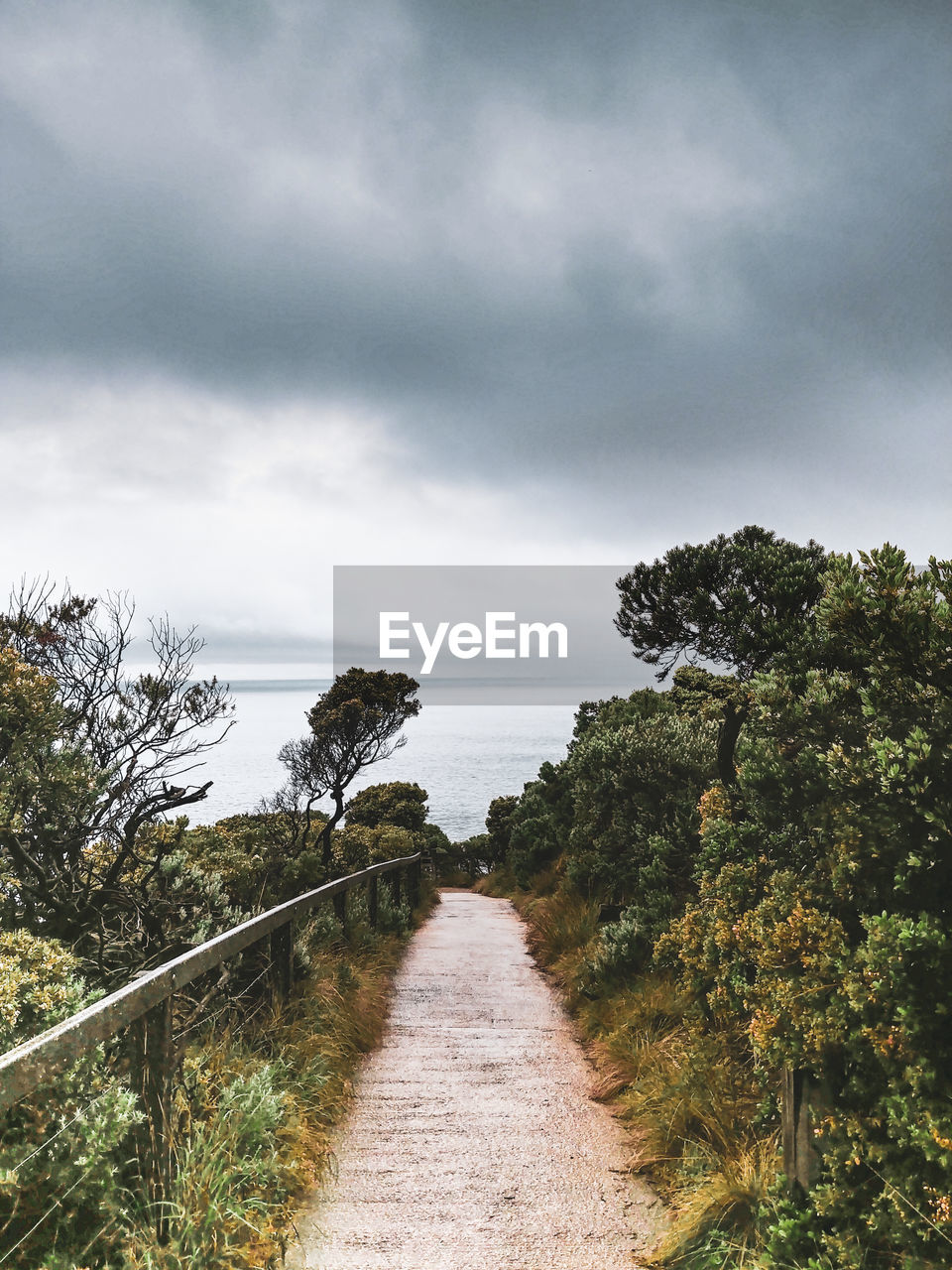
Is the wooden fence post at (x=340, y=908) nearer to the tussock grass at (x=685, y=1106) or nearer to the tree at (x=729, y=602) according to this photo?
the tussock grass at (x=685, y=1106)

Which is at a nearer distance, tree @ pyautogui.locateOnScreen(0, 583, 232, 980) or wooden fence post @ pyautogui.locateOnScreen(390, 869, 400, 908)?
tree @ pyautogui.locateOnScreen(0, 583, 232, 980)

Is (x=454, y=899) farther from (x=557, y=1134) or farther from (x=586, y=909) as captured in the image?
(x=557, y=1134)

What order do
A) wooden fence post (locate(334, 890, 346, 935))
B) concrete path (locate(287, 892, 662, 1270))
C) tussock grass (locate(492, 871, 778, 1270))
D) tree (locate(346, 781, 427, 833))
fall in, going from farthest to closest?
tree (locate(346, 781, 427, 833)) → wooden fence post (locate(334, 890, 346, 935)) → concrete path (locate(287, 892, 662, 1270)) → tussock grass (locate(492, 871, 778, 1270))

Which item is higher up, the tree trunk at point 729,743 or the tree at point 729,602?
the tree at point 729,602

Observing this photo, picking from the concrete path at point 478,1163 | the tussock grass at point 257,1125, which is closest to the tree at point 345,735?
the concrete path at point 478,1163

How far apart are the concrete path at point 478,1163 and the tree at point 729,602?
103 inches

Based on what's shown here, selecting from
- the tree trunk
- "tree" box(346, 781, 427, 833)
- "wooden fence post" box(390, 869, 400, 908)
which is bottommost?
"tree" box(346, 781, 427, 833)

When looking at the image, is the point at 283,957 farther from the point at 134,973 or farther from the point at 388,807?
the point at 388,807

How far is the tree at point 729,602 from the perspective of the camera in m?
6.57

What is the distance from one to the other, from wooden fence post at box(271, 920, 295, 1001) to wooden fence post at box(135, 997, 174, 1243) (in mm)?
2224

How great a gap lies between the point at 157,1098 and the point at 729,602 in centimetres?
530

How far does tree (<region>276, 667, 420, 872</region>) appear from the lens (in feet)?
55.9

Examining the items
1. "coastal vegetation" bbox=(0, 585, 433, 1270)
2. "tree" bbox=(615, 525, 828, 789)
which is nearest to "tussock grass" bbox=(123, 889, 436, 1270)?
"coastal vegetation" bbox=(0, 585, 433, 1270)

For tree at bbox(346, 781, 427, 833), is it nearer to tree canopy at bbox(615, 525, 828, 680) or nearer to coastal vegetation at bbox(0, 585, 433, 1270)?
coastal vegetation at bbox(0, 585, 433, 1270)
